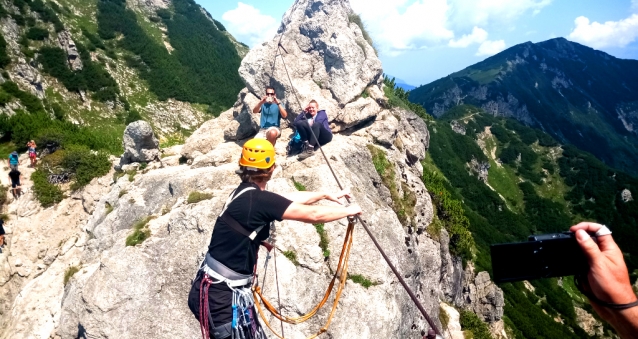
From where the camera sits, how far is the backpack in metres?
14.8

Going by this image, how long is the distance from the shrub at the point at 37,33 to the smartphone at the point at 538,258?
6920cm

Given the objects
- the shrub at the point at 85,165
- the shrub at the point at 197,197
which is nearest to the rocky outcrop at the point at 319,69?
the shrub at the point at 197,197

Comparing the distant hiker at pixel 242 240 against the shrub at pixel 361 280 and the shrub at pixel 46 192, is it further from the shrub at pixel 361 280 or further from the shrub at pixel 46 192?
the shrub at pixel 46 192

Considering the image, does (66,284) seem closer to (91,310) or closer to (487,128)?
(91,310)

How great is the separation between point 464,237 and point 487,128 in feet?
551

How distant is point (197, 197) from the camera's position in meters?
12.4

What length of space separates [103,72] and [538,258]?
239 ft

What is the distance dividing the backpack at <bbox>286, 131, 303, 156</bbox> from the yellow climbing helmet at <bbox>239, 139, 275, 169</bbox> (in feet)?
30.1

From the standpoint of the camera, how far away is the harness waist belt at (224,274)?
5402mm

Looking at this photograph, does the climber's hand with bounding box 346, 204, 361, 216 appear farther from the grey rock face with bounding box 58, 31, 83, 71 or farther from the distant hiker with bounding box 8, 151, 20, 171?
the grey rock face with bounding box 58, 31, 83, 71

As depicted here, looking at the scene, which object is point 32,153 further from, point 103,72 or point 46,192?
point 103,72

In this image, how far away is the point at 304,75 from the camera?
19.7 metres

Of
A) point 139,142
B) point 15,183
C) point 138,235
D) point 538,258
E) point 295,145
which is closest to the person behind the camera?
point 538,258

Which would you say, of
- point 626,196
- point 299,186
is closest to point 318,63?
point 299,186
